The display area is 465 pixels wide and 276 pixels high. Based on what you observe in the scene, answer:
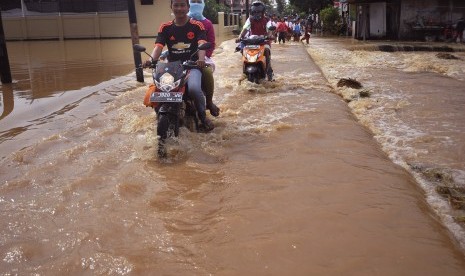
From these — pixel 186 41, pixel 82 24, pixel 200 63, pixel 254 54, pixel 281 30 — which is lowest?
pixel 200 63

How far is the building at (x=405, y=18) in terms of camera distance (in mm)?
22219

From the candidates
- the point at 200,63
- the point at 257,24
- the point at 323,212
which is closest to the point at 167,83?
the point at 200,63

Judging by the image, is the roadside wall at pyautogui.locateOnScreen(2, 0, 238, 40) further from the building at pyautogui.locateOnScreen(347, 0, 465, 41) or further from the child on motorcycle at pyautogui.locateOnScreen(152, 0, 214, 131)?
the child on motorcycle at pyautogui.locateOnScreen(152, 0, 214, 131)

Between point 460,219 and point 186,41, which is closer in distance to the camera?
point 460,219

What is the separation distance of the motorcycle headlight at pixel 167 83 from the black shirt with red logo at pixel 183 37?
748 millimetres

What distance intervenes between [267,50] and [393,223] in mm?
6667

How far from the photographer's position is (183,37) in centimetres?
546

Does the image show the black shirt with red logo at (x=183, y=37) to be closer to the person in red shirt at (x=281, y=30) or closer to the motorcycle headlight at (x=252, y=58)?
the motorcycle headlight at (x=252, y=58)

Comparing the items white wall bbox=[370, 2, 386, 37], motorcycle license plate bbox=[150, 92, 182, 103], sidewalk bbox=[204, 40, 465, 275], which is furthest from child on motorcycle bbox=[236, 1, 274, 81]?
white wall bbox=[370, 2, 386, 37]

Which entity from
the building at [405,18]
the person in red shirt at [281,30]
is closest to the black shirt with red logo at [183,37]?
the person in red shirt at [281,30]

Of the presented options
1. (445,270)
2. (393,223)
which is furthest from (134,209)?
(445,270)

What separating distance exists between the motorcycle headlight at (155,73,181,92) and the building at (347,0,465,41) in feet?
69.7

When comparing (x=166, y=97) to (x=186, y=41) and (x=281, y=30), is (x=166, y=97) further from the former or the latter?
(x=281, y=30)

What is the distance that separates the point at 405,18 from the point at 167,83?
22.0 m
